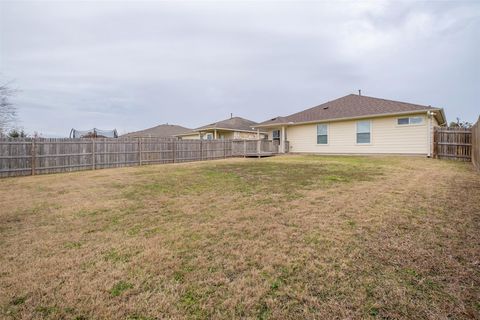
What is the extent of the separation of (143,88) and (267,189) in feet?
85.9

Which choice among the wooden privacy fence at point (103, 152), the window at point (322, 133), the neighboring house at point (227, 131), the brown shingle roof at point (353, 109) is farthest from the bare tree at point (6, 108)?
the window at point (322, 133)

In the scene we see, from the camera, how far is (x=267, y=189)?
21.3ft

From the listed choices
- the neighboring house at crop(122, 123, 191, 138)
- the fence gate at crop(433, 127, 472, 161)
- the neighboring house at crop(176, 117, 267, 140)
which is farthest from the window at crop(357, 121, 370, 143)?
the neighboring house at crop(122, 123, 191, 138)

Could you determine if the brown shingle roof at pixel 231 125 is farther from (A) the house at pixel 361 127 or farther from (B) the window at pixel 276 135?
(A) the house at pixel 361 127

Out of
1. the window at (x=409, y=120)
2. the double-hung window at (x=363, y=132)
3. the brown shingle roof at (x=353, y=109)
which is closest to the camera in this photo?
the window at (x=409, y=120)

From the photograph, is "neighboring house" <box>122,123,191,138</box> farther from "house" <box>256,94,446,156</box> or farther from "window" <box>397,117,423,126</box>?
"window" <box>397,117,423,126</box>

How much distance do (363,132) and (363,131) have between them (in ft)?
0.24

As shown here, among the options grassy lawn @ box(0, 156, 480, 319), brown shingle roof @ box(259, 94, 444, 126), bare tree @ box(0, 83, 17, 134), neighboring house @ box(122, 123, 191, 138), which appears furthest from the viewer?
neighboring house @ box(122, 123, 191, 138)

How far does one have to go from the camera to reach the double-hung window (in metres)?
15.9

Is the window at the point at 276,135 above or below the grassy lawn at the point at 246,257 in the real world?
above

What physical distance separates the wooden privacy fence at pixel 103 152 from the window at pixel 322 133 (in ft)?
12.5

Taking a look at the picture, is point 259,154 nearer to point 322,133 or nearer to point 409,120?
point 322,133

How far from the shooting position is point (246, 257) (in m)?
2.80

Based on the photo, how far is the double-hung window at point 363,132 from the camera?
15.9 meters
